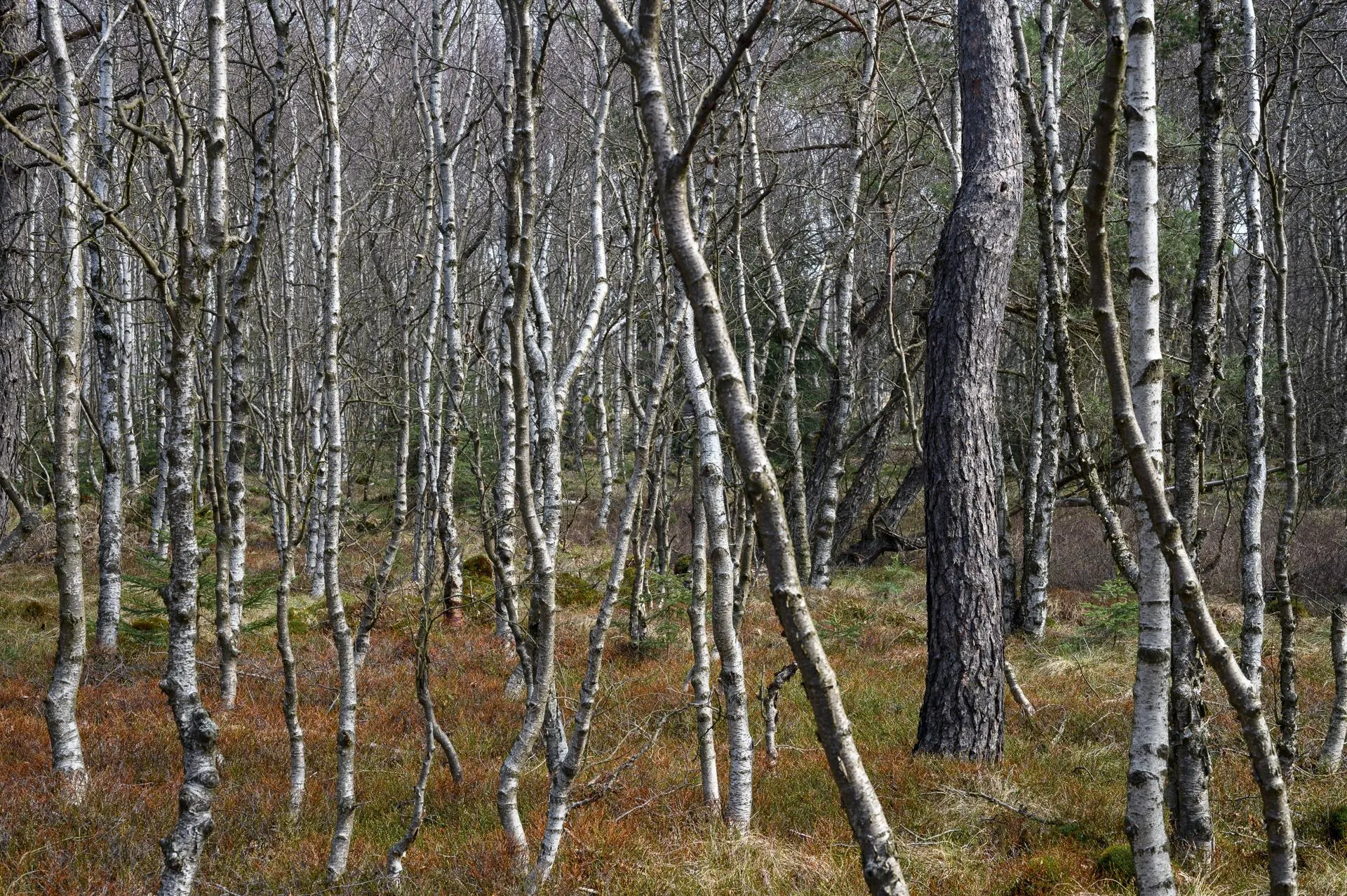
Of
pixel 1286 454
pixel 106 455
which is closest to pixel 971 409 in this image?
pixel 1286 454

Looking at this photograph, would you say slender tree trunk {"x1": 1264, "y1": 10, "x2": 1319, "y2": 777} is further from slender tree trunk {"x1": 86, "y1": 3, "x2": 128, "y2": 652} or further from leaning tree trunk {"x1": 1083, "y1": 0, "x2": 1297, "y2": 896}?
slender tree trunk {"x1": 86, "y1": 3, "x2": 128, "y2": 652}

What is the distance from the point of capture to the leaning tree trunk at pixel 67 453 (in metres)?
4.79

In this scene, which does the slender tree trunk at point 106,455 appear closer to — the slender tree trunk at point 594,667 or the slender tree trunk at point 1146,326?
the slender tree trunk at point 594,667

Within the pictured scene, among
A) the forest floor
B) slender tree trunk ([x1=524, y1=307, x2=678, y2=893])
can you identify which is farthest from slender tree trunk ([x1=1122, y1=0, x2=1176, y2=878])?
slender tree trunk ([x1=524, y1=307, x2=678, y2=893])

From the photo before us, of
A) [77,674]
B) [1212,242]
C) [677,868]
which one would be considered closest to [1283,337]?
[1212,242]

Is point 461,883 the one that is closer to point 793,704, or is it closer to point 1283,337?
point 793,704

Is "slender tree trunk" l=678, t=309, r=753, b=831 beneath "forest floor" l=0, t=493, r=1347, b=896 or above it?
above

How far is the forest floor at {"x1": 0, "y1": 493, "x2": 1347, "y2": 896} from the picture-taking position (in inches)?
159

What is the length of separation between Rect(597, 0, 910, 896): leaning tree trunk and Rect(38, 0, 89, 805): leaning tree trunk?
4071 millimetres

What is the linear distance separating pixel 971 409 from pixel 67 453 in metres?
5.42

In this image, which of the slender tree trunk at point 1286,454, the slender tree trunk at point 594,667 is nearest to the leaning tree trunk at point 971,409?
the slender tree trunk at point 1286,454

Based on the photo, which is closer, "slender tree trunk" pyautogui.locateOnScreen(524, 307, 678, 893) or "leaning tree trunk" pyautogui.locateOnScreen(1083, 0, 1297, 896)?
"leaning tree trunk" pyautogui.locateOnScreen(1083, 0, 1297, 896)

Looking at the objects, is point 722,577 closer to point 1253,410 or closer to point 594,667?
point 594,667

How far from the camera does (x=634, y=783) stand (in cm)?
523
